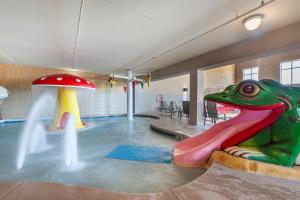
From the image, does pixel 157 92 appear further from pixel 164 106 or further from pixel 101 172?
pixel 101 172

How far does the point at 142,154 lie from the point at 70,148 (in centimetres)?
163

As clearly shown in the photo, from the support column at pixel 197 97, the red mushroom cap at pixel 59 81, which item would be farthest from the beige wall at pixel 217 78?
the red mushroom cap at pixel 59 81

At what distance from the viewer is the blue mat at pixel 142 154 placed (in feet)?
9.02

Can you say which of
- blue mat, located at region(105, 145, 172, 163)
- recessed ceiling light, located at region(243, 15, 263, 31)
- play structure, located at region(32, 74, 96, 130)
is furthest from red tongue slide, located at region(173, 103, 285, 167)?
play structure, located at region(32, 74, 96, 130)

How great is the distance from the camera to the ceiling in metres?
2.42

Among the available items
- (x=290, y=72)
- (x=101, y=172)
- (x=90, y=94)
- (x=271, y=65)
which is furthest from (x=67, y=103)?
(x=290, y=72)

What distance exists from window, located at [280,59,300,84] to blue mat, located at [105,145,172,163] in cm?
1276

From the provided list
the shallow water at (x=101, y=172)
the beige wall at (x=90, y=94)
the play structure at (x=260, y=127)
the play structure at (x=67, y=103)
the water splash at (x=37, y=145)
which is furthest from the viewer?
the beige wall at (x=90, y=94)

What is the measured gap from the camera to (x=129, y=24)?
3074 mm

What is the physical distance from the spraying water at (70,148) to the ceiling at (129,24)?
7.86 feet

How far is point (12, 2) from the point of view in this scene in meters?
2.36

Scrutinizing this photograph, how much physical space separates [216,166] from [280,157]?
60 cm

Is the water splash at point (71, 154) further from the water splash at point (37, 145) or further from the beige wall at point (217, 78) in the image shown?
the beige wall at point (217, 78)

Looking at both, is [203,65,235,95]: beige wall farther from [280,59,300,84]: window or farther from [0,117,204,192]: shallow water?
[0,117,204,192]: shallow water
